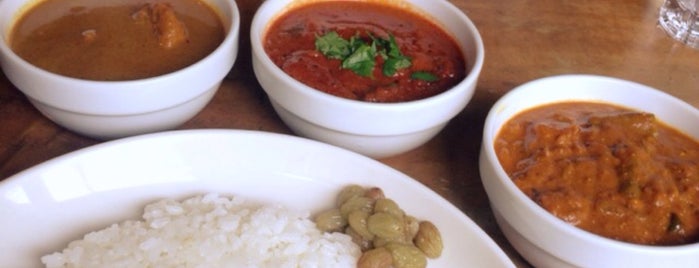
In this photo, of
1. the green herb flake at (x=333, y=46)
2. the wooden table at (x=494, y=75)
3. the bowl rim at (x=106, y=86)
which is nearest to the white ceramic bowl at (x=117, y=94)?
the bowl rim at (x=106, y=86)

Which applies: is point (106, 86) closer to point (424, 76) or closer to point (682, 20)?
point (424, 76)

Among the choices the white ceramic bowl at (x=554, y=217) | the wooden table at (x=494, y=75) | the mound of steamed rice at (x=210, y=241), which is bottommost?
the wooden table at (x=494, y=75)

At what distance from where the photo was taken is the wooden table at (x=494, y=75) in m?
2.09

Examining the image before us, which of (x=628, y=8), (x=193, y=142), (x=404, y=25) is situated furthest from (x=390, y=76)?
(x=628, y=8)

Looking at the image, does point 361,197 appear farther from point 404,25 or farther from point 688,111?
point 688,111

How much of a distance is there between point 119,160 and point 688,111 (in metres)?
1.53

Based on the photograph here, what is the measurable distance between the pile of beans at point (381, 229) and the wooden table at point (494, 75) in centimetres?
28

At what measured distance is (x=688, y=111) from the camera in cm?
211

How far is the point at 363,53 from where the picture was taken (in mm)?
2109

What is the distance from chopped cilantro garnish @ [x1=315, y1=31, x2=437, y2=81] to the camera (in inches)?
82.4

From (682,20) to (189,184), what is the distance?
2122mm

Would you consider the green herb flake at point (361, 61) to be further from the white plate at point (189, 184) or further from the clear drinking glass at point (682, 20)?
the clear drinking glass at point (682, 20)

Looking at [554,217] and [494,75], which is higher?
[554,217]

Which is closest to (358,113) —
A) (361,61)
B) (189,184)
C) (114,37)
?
(361,61)
